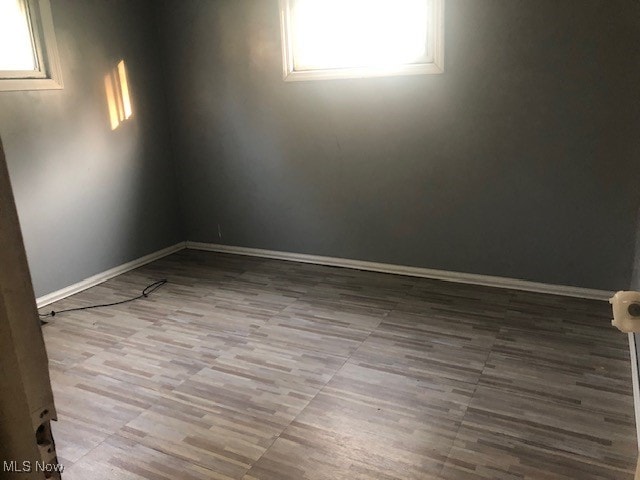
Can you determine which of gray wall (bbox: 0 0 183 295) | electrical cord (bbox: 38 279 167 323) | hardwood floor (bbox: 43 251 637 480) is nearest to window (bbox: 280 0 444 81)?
gray wall (bbox: 0 0 183 295)

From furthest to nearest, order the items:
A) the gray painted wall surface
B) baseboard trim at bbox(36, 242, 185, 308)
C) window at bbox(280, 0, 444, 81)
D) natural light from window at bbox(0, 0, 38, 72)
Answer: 1. baseboard trim at bbox(36, 242, 185, 308)
2. window at bbox(280, 0, 444, 81)
3. natural light from window at bbox(0, 0, 38, 72)
4. the gray painted wall surface

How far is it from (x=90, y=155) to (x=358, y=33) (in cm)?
200

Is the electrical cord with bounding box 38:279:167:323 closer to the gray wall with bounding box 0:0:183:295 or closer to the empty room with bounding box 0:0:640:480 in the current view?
the empty room with bounding box 0:0:640:480

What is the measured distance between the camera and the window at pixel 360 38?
3291 mm

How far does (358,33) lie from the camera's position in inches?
137

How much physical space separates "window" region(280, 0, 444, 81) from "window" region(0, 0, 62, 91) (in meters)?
1.48

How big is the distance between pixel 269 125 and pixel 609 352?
2.61m

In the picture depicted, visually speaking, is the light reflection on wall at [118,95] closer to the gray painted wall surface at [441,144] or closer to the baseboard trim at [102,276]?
the gray painted wall surface at [441,144]

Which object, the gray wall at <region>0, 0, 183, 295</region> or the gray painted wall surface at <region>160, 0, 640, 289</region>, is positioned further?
the gray wall at <region>0, 0, 183, 295</region>

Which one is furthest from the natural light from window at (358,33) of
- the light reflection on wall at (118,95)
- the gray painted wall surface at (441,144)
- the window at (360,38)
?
the light reflection on wall at (118,95)

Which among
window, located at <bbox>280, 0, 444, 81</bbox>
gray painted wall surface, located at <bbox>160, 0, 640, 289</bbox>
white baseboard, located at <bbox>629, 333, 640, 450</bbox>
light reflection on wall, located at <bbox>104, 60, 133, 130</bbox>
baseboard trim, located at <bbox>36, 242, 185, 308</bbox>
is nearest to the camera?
white baseboard, located at <bbox>629, 333, 640, 450</bbox>

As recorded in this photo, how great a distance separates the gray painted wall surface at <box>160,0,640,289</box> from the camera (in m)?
2.97

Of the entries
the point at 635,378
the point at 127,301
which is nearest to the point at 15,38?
the point at 127,301

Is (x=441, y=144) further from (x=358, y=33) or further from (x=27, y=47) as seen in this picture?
(x=27, y=47)
